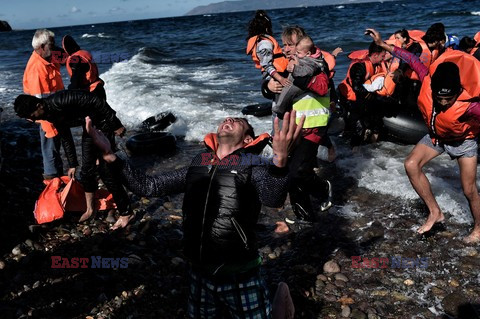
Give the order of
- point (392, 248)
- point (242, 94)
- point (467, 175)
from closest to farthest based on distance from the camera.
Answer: point (467, 175) → point (392, 248) → point (242, 94)

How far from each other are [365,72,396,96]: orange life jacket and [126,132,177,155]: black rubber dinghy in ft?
12.3

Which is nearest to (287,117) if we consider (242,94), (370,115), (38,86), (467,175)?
(467,175)

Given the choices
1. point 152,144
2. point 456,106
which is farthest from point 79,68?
point 456,106

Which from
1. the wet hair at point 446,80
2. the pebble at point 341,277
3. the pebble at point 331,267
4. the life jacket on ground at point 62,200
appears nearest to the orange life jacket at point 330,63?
the wet hair at point 446,80

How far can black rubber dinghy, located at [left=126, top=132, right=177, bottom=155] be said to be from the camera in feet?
26.7

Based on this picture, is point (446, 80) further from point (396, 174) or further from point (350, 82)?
point (350, 82)

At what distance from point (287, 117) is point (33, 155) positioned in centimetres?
707

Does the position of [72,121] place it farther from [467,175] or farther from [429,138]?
[467,175]

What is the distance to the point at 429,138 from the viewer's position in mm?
4680

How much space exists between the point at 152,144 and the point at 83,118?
117 inches

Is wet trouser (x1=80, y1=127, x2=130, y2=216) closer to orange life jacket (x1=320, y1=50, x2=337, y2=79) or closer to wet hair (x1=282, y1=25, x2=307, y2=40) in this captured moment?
wet hair (x1=282, y1=25, x2=307, y2=40)

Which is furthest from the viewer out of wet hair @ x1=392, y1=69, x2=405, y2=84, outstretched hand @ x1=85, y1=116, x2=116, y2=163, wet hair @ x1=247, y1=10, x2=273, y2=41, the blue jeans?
wet hair @ x1=392, y1=69, x2=405, y2=84

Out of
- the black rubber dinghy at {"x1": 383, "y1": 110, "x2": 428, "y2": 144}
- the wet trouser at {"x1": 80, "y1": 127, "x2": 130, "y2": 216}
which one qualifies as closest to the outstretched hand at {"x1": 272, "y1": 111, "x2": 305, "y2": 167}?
the wet trouser at {"x1": 80, "y1": 127, "x2": 130, "y2": 216}

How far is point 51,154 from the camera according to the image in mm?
5902
